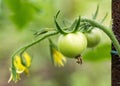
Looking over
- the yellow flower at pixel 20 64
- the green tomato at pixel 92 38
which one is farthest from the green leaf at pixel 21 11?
the green tomato at pixel 92 38

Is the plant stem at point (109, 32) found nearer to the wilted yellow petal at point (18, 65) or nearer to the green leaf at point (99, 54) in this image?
the wilted yellow petal at point (18, 65)

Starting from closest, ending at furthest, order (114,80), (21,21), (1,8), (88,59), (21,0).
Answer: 1. (114,80)
2. (88,59)
3. (21,0)
4. (21,21)
5. (1,8)

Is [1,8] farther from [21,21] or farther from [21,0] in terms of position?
[21,0]

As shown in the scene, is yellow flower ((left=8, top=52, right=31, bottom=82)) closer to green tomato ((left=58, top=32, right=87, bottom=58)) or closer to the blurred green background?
green tomato ((left=58, top=32, right=87, bottom=58))

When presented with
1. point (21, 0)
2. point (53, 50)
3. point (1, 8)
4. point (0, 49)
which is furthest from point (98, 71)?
point (53, 50)

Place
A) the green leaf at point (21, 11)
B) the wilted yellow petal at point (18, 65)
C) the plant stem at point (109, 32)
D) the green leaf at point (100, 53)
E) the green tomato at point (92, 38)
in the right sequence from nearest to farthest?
1. the plant stem at point (109, 32)
2. the green tomato at point (92, 38)
3. the wilted yellow petal at point (18, 65)
4. the green leaf at point (100, 53)
5. the green leaf at point (21, 11)

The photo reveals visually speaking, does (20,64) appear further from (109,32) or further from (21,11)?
(21,11)

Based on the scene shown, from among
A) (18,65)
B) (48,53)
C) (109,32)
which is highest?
(109,32)

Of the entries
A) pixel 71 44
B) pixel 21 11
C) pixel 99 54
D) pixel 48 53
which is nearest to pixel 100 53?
pixel 99 54
